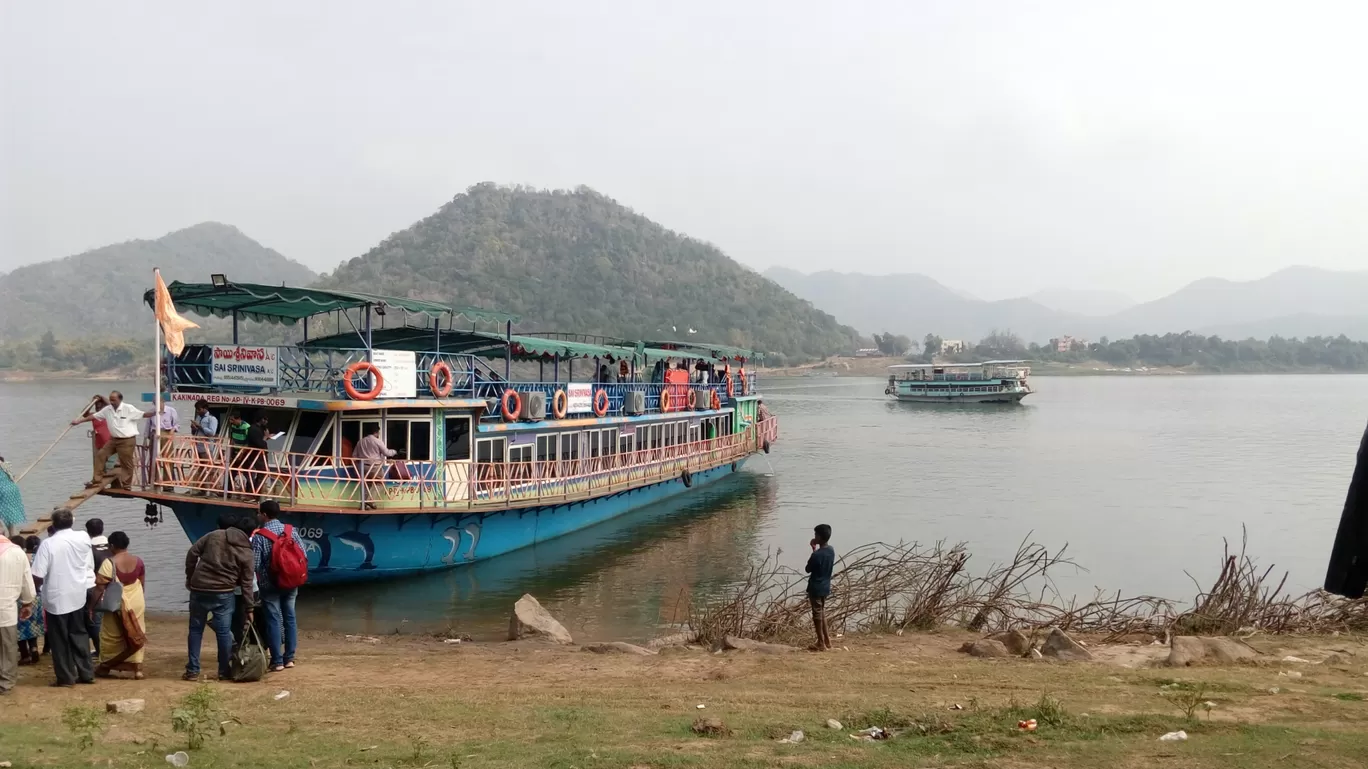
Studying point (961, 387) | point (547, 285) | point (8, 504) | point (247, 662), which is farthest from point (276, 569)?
point (547, 285)

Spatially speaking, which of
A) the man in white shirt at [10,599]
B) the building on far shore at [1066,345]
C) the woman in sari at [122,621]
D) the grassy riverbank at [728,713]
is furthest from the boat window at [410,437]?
the building on far shore at [1066,345]

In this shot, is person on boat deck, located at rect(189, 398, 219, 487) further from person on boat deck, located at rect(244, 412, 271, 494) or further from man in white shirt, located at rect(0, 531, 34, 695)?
man in white shirt, located at rect(0, 531, 34, 695)

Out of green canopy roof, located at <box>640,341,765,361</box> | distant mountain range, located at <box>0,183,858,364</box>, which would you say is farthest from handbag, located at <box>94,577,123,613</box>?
distant mountain range, located at <box>0,183,858,364</box>

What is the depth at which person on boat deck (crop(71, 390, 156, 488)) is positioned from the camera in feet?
46.0

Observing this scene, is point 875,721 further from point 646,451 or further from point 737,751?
point 646,451

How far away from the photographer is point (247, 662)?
8.41m

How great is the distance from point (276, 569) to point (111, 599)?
1503 millimetres

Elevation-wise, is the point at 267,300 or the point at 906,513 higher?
the point at 267,300

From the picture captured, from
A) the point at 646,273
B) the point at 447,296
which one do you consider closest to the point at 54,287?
the point at 447,296

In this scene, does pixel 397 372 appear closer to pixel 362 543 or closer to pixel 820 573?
pixel 362 543

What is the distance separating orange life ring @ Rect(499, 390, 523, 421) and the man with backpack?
9366mm

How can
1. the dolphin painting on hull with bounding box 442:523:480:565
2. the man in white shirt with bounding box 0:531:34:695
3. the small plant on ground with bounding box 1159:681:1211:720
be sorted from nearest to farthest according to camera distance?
the small plant on ground with bounding box 1159:681:1211:720, the man in white shirt with bounding box 0:531:34:695, the dolphin painting on hull with bounding box 442:523:480:565

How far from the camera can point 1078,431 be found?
5703 cm

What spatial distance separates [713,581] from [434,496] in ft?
20.7
